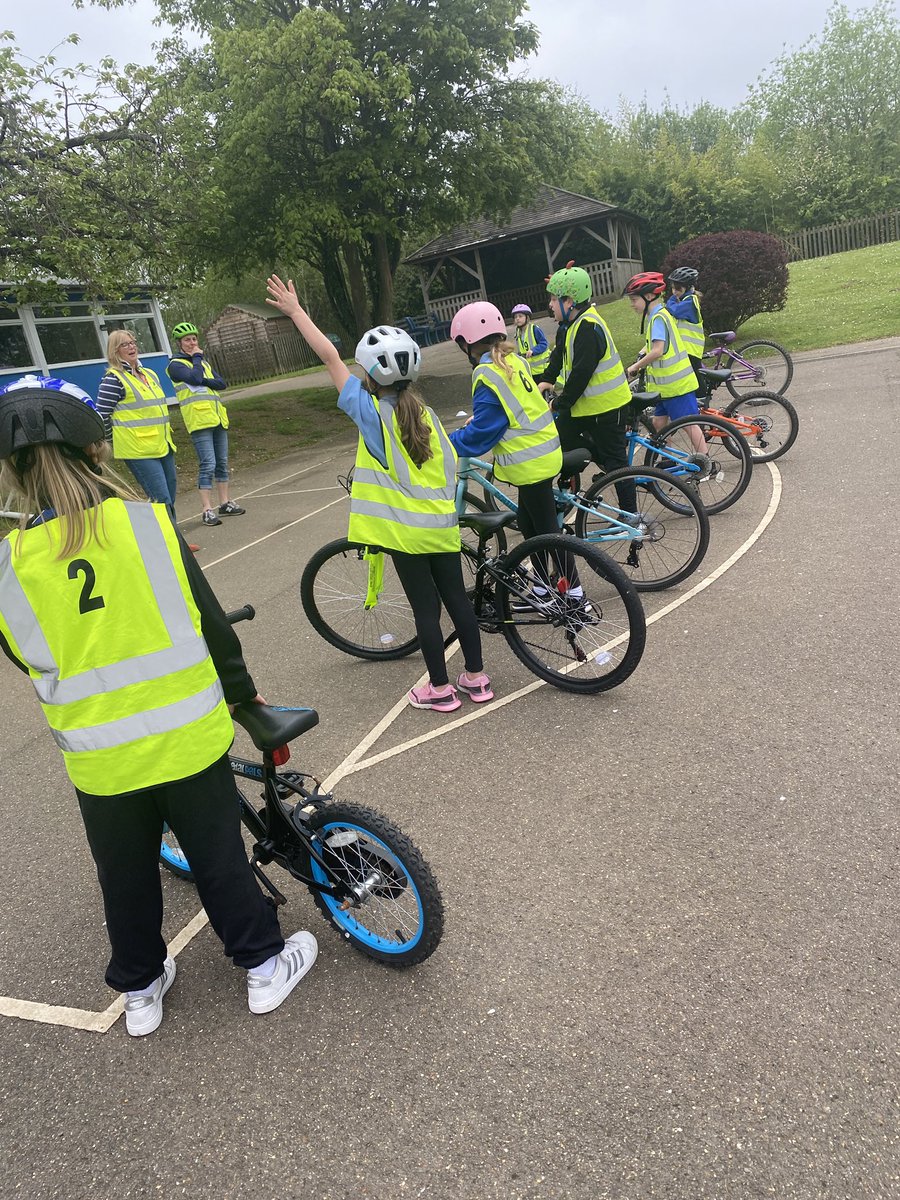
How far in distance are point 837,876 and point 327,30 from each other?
16.6 metres

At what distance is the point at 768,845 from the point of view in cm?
289

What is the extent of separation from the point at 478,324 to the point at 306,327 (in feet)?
4.20

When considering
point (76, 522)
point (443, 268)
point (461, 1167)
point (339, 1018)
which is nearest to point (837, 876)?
point (461, 1167)

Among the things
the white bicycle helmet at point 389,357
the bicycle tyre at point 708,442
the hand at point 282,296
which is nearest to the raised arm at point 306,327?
the hand at point 282,296

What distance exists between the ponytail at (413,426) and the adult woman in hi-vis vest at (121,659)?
1.63 meters

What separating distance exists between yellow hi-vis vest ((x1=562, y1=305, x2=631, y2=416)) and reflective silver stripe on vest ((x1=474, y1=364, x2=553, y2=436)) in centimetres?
137

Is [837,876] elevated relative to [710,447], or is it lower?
lower

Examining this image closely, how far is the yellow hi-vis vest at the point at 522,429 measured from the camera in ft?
14.3

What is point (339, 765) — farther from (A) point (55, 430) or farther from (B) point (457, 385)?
(B) point (457, 385)

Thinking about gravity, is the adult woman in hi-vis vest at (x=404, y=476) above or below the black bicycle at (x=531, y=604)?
above

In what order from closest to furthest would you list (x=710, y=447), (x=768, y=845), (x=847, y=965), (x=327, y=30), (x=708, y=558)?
(x=847, y=965) → (x=768, y=845) → (x=708, y=558) → (x=710, y=447) → (x=327, y=30)

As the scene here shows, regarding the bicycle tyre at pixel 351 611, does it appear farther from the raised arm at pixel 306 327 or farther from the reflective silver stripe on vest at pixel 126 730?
the reflective silver stripe on vest at pixel 126 730

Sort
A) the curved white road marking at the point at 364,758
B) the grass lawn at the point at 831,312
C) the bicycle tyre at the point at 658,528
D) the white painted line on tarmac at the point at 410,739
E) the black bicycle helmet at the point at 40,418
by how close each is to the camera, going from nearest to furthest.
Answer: the black bicycle helmet at the point at 40,418, the curved white road marking at the point at 364,758, the white painted line on tarmac at the point at 410,739, the bicycle tyre at the point at 658,528, the grass lawn at the point at 831,312

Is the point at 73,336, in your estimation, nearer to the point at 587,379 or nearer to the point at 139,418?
the point at 139,418
